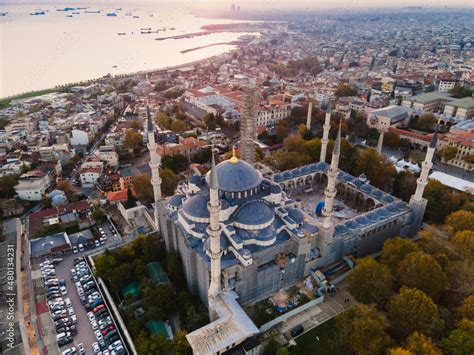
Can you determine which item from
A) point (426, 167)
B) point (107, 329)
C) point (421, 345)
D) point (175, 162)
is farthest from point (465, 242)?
point (175, 162)

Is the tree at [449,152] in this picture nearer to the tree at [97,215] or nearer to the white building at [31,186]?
the tree at [97,215]

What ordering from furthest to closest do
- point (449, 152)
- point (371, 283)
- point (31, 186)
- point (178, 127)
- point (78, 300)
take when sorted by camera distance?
point (178, 127) < point (449, 152) < point (31, 186) < point (78, 300) < point (371, 283)

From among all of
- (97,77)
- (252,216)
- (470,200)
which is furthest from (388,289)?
(97,77)

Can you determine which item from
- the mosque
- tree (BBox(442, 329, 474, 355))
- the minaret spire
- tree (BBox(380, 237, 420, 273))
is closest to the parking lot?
the mosque

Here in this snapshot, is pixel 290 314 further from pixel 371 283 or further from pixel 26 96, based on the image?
pixel 26 96

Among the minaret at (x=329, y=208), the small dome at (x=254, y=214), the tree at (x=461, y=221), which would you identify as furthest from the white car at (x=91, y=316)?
the tree at (x=461, y=221)
